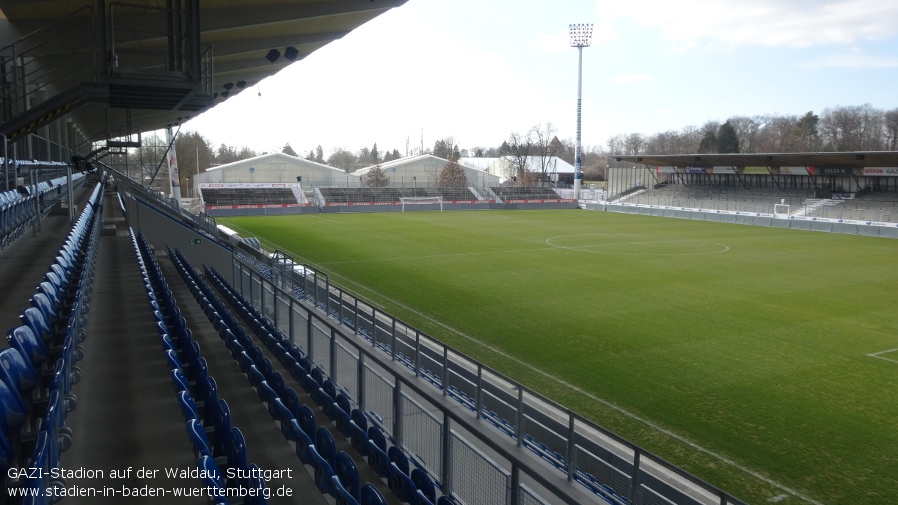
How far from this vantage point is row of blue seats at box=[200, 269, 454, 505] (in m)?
4.84

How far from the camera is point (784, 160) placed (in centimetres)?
4606

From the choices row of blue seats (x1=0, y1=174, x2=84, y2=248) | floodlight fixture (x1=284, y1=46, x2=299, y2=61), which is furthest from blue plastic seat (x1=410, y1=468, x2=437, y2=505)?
floodlight fixture (x1=284, y1=46, x2=299, y2=61)

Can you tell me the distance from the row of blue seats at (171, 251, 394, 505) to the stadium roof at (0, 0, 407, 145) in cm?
341

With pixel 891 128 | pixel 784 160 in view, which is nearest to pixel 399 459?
pixel 784 160

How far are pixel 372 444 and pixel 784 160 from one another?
4781 cm

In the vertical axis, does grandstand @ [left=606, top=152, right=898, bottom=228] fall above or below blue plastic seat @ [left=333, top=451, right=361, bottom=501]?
above

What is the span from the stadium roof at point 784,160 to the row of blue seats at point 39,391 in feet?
140

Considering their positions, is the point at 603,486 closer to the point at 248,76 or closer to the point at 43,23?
the point at 43,23

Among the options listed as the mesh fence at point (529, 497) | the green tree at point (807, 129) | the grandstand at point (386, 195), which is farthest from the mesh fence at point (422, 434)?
the green tree at point (807, 129)

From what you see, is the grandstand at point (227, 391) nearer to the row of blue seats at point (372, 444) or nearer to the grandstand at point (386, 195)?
the row of blue seats at point (372, 444)

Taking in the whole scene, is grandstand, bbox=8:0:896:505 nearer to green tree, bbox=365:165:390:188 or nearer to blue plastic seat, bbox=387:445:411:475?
blue plastic seat, bbox=387:445:411:475

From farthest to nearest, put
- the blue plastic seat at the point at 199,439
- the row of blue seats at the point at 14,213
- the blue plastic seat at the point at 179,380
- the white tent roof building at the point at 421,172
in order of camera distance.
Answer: the white tent roof building at the point at 421,172 → the row of blue seats at the point at 14,213 → the blue plastic seat at the point at 179,380 → the blue plastic seat at the point at 199,439

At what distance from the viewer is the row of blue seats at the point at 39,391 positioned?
3.48 meters

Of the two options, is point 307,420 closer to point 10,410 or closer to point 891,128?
point 10,410
